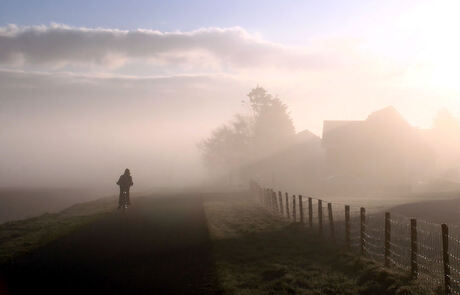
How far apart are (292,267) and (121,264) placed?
4.54 metres

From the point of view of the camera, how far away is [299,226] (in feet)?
72.0

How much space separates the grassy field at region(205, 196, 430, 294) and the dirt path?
578 mm

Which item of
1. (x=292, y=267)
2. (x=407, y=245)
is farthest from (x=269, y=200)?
(x=292, y=267)

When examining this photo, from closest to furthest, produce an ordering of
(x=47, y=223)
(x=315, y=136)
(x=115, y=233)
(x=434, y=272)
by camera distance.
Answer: (x=434, y=272) → (x=115, y=233) → (x=47, y=223) → (x=315, y=136)

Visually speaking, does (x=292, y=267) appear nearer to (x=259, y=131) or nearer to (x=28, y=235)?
(x=28, y=235)

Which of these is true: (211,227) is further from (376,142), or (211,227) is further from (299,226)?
(376,142)

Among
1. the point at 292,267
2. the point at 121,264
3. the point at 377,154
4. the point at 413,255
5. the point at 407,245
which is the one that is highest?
the point at 377,154

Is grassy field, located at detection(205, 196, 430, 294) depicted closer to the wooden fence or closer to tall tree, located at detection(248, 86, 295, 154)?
the wooden fence

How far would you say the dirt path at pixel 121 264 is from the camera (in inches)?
445

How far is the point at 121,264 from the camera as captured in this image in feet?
46.2

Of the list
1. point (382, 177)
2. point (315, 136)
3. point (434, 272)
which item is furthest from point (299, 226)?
point (315, 136)

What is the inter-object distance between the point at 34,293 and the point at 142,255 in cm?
483

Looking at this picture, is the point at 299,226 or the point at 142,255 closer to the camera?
the point at 142,255

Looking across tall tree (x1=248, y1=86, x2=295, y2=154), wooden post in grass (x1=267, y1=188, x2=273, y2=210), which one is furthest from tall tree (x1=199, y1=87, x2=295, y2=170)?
wooden post in grass (x1=267, y1=188, x2=273, y2=210)
